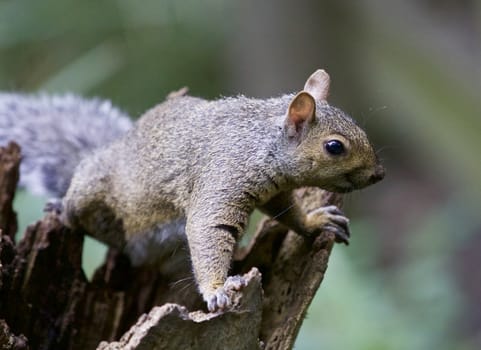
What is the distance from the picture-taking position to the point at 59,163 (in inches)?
112

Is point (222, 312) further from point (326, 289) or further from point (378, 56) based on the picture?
point (378, 56)

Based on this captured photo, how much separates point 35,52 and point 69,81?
1.01 m

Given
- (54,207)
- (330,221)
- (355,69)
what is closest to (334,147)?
(330,221)

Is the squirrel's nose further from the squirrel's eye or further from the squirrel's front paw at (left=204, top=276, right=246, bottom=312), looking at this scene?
the squirrel's front paw at (left=204, top=276, right=246, bottom=312)

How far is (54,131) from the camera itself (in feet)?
9.57

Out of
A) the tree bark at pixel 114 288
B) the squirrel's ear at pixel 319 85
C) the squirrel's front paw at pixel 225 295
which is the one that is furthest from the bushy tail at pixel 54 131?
the squirrel's front paw at pixel 225 295

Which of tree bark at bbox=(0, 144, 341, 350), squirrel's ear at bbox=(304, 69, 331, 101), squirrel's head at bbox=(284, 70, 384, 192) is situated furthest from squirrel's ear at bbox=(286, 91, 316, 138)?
tree bark at bbox=(0, 144, 341, 350)

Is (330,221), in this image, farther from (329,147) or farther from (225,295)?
(225,295)

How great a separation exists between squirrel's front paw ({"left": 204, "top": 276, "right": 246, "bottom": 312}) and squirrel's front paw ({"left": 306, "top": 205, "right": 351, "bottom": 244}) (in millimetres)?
448

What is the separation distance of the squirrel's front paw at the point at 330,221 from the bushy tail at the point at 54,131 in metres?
0.82

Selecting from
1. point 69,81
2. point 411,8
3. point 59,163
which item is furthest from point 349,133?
point 411,8

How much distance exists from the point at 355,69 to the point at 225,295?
12.6 ft

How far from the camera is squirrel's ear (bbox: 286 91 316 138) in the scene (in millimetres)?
2120

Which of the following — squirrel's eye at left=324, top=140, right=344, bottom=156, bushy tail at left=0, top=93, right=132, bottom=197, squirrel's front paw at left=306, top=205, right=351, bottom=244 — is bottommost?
squirrel's front paw at left=306, top=205, right=351, bottom=244
